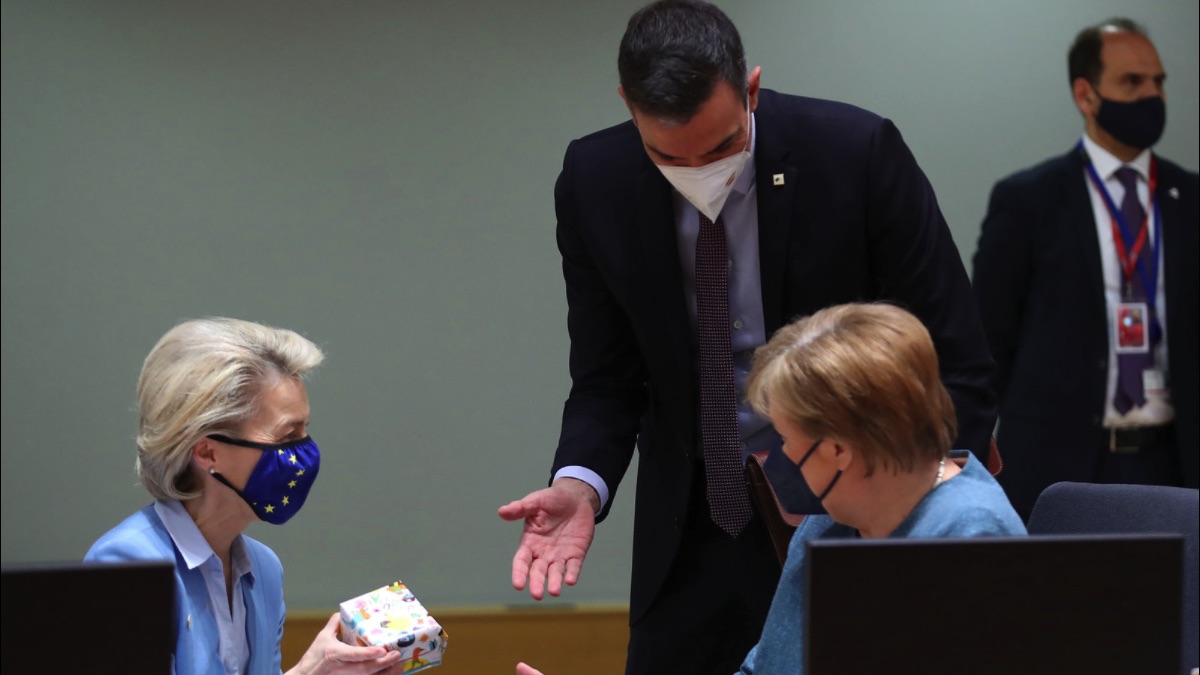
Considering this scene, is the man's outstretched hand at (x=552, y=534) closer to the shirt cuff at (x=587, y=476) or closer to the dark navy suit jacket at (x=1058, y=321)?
the shirt cuff at (x=587, y=476)

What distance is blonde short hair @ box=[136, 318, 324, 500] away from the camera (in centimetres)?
233

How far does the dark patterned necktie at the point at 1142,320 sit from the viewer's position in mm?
4316

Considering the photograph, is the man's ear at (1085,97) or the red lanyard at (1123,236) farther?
the man's ear at (1085,97)

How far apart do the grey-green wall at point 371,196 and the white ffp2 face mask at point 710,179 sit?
2.36 meters

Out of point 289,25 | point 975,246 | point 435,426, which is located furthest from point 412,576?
point 975,246

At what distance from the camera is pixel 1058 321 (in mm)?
4391

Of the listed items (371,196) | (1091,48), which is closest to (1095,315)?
(1091,48)

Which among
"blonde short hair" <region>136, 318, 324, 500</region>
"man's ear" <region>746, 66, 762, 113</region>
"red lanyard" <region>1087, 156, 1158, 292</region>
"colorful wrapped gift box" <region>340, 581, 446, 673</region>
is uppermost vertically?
"man's ear" <region>746, 66, 762, 113</region>

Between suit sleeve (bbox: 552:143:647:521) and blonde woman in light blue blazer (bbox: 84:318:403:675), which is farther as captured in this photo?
suit sleeve (bbox: 552:143:647:521)

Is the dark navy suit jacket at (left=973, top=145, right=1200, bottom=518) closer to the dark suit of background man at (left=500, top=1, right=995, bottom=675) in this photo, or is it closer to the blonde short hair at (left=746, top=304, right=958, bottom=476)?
the dark suit of background man at (left=500, top=1, right=995, bottom=675)

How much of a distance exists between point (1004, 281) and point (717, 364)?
7.14 ft

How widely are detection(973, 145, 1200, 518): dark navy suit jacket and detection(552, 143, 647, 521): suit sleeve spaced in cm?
202

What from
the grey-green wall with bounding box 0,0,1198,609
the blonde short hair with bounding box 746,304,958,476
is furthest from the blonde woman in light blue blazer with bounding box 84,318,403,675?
the grey-green wall with bounding box 0,0,1198,609

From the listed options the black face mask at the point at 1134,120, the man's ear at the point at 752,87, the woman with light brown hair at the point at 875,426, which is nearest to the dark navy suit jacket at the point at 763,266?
the man's ear at the point at 752,87
